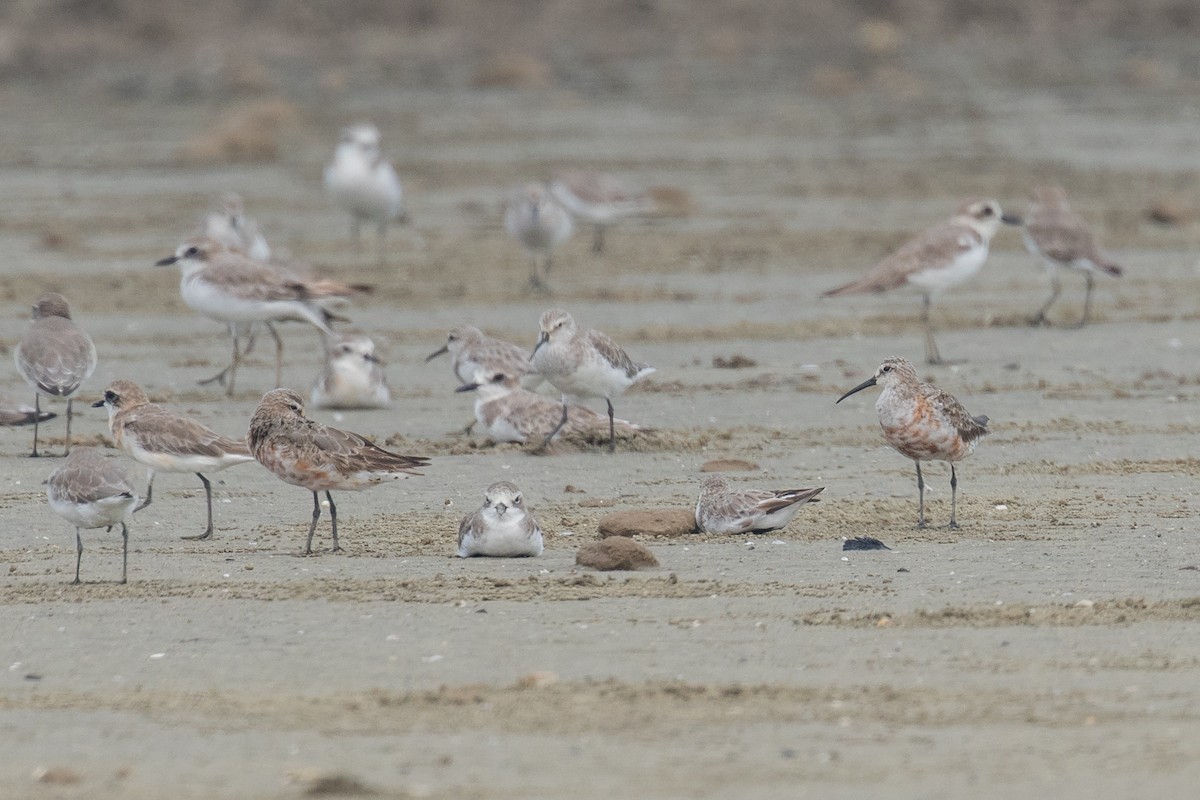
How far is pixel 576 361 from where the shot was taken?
37.4 ft

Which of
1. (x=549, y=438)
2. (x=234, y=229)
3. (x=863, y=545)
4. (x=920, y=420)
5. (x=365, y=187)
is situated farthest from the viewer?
(x=365, y=187)

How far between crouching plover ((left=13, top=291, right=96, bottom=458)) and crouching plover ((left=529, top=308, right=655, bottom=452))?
2.52 meters

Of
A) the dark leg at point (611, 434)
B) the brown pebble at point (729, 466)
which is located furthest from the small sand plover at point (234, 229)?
the brown pebble at point (729, 466)

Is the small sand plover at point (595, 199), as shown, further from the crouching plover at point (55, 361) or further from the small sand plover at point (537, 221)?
the crouching plover at point (55, 361)

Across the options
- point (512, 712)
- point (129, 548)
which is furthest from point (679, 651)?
point (129, 548)

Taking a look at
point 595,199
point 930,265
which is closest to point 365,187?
point 595,199

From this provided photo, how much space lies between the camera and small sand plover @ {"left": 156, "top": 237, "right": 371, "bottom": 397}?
13781 millimetres

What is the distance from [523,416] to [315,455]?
2943 mm

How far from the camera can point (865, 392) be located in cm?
1309

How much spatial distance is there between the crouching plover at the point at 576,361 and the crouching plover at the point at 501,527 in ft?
8.97

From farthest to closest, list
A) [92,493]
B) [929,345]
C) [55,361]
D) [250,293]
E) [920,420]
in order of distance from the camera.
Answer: [929,345] < [250,293] < [55,361] < [920,420] < [92,493]

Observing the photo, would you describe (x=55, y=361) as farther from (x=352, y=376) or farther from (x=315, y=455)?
(x=315, y=455)

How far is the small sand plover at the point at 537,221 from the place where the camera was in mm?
18078

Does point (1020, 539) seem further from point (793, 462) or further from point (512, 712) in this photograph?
point (512, 712)
